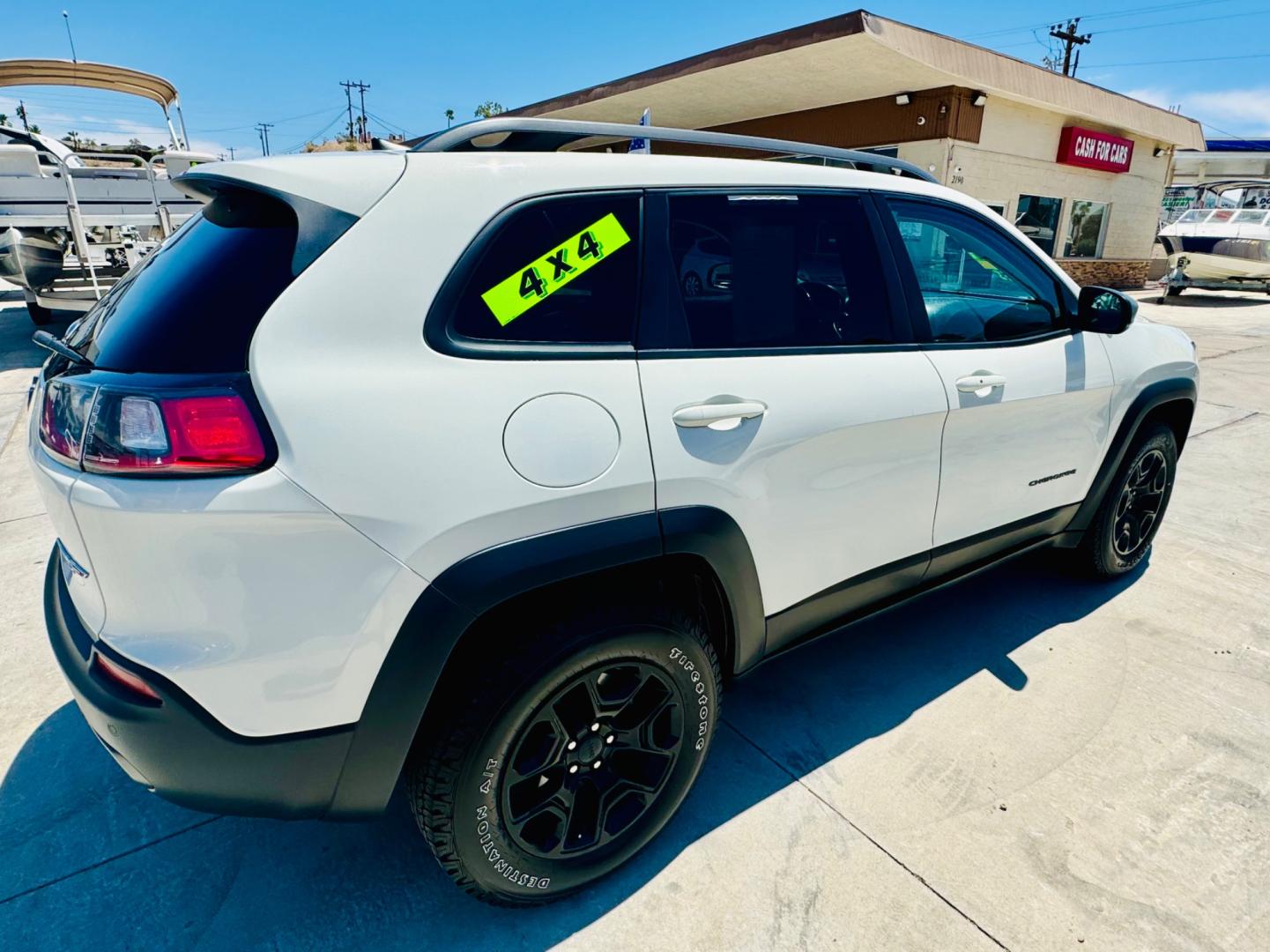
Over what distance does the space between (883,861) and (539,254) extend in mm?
1817

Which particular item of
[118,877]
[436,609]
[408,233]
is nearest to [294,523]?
[436,609]

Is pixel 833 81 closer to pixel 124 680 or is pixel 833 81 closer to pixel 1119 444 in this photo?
pixel 1119 444

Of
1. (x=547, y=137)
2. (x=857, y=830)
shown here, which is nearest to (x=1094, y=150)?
(x=547, y=137)

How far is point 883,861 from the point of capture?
201 centimetres

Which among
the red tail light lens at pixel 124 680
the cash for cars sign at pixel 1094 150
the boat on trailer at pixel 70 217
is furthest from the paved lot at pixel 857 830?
the cash for cars sign at pixel 1094 150

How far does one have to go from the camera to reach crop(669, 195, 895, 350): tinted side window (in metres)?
1.91

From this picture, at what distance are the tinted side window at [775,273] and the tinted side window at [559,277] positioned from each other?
0.14m

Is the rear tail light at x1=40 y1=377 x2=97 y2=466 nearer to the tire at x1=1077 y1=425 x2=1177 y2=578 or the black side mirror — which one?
the black side mirror

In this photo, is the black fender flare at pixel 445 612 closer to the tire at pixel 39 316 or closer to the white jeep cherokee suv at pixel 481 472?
the white jeep cherokee suv at pixel 481 472

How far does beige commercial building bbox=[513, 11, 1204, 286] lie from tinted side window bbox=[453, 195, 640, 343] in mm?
8045

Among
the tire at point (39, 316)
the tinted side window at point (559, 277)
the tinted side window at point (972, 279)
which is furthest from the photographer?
the tire at point (39, 316)

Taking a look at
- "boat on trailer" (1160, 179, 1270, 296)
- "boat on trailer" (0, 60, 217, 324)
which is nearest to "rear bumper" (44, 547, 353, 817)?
"boat on trailer" (0, 60, 217, 324)

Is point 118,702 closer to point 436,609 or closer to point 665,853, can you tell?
point 436,609

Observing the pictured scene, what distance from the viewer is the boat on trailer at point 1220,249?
15414 millimetres
